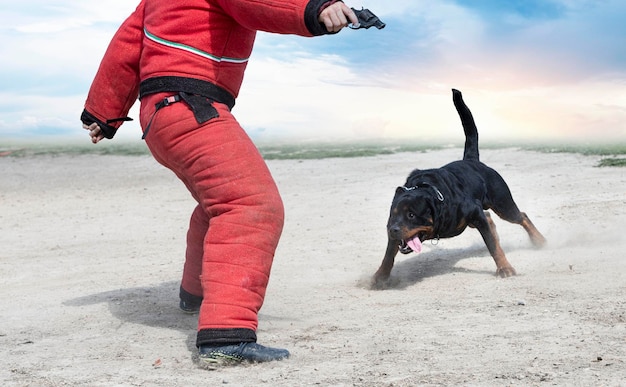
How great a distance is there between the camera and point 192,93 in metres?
3.70

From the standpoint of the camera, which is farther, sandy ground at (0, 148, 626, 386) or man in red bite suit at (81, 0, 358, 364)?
man in red bite suit at (81, 0, 358, 364)

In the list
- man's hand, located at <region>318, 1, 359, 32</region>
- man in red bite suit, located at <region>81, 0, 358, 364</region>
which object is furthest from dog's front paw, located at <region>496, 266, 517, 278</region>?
man's hand, located at <region>318, 1, 359, 32</region>

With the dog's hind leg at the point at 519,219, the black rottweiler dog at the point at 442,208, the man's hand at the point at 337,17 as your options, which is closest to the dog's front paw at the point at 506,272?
the black rottweiler dog at the point at 442,208

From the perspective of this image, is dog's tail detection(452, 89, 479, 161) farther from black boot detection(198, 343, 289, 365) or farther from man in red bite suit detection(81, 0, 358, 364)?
black boot detection(198, 343, 289, 365)

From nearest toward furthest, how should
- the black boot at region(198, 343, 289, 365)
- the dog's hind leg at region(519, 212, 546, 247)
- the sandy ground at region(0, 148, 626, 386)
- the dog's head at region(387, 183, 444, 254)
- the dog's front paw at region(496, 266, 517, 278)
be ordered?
1. the sandy ground at region(0, 148, 626, 386)
2. the black boot at region(198, 343, 289, 365)
3. the dog's head at region(387, 183, 444, 254)
4. the dog's front paw at region(496, 266, 517, 278)
5. the dog's hind leg at region(519, 212, 546, 247)

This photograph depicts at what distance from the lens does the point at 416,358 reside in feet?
11.2

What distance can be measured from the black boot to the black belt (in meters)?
1.04

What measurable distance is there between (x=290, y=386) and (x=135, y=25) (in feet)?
6.80

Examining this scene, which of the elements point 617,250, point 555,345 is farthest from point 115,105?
point 617,250

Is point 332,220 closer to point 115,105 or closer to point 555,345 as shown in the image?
point 115,105

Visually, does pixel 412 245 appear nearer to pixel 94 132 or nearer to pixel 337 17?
pixel 94 132

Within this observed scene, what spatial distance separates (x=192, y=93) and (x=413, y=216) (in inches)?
82.4

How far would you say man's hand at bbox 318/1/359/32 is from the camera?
10.5 feet

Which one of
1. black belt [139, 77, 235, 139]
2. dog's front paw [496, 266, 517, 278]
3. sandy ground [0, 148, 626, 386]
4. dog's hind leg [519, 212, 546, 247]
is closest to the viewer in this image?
sandy ground [0, 148, 626, 386]
